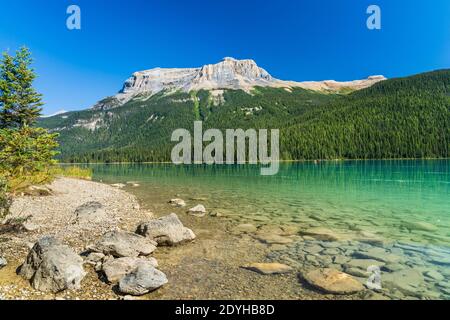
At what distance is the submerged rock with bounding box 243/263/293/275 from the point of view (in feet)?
37.9

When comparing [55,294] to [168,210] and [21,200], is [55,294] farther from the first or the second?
[21,200]

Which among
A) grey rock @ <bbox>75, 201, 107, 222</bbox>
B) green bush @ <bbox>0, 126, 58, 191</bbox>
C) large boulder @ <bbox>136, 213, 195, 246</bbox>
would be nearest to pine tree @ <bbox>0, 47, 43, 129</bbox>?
green bush @ <bbox>0, 126, 58, 191</bbox>

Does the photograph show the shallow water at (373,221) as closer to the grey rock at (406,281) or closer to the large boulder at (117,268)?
the grey rock at (406,281)

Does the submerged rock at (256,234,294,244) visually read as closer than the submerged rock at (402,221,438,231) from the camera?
Yes

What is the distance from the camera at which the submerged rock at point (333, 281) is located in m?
9.85

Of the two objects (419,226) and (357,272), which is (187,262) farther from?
(419,226)

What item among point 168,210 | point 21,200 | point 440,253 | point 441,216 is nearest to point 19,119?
point 21,200

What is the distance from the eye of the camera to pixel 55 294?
897 centimetres

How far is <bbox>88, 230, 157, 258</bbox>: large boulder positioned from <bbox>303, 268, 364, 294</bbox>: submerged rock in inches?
270

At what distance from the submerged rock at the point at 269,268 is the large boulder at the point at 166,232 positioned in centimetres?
459

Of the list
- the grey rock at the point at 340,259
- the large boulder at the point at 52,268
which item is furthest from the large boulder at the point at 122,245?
the grey rock at the point at 340,259

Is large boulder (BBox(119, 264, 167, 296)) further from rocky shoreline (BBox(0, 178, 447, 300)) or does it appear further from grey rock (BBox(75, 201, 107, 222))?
grey rock (BBox(75, 201, 107, 222))

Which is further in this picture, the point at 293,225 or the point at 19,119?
the point at 19,119

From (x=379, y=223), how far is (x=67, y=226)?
1898cm
